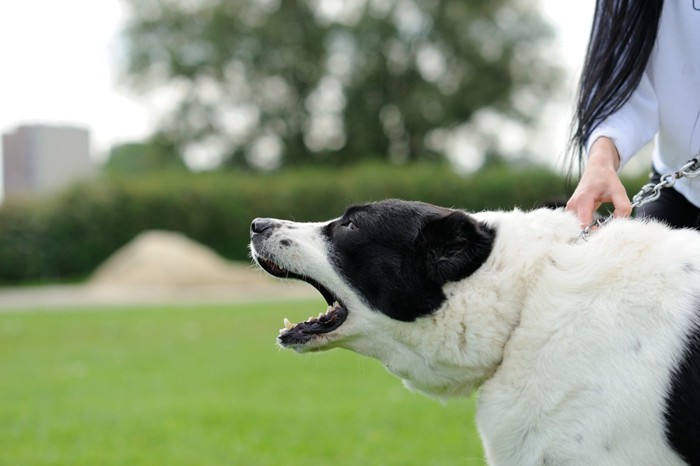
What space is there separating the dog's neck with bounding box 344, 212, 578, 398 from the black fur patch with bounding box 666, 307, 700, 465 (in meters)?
0.58

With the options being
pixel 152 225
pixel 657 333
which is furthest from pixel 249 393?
pixel 152 225

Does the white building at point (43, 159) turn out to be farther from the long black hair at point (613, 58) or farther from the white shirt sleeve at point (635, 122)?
the white shirt sleeve at point (635, 122)

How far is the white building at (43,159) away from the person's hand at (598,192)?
27099mm

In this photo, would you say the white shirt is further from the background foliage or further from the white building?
the white building

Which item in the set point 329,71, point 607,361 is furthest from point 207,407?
point 329,71

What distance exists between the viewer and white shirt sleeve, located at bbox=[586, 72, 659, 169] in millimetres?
3082

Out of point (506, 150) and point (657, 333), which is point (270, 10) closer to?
point (506, 150)

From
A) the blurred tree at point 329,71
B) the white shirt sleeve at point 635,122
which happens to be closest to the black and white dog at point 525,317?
the white shirt sleeve at point 635,122

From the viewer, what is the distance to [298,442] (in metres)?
6.43

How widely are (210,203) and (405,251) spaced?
26062mm

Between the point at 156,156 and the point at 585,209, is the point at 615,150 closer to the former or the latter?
the point at 585,209

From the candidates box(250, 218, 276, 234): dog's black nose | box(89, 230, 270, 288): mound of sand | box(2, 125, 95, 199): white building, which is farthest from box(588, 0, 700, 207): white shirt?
box(2, 125, 95, 199): white building

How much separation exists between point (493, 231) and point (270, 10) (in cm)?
3902

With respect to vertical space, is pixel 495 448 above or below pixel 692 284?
below
